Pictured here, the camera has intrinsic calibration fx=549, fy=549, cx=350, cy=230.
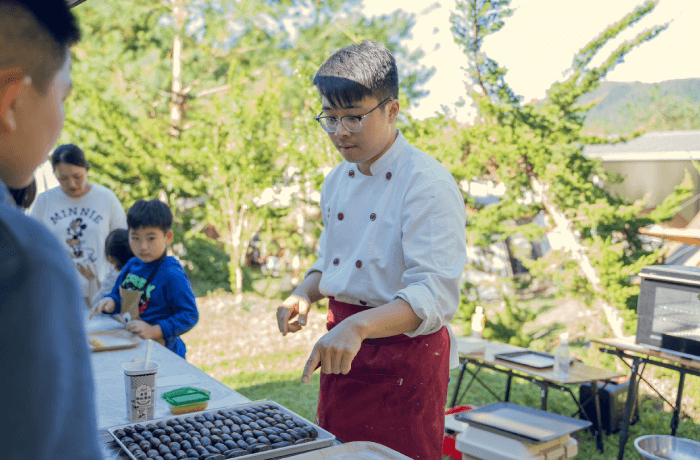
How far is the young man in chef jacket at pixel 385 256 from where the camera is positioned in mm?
1561

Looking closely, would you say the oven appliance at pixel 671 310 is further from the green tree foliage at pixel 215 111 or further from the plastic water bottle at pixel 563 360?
the green tree foliage at pixel 215 111

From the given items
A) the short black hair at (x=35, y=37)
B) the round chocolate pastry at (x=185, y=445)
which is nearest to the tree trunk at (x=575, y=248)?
the round chocolate pastry at (x=185, y=445)

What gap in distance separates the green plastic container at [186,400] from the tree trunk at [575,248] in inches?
184

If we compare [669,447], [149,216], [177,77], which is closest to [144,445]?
[149,216]

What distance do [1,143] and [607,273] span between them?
5.54 metres

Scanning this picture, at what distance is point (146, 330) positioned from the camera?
2.51 m

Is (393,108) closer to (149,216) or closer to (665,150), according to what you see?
(149,216)

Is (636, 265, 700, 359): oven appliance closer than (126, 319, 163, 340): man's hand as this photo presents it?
No

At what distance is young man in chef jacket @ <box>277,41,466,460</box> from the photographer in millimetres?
1561

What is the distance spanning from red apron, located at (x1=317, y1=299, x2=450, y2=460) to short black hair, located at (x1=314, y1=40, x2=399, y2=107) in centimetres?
74

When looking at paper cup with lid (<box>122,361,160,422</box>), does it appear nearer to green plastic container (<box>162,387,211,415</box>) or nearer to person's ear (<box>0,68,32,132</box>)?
green plastic container (<box>162,387,211,415</box>)

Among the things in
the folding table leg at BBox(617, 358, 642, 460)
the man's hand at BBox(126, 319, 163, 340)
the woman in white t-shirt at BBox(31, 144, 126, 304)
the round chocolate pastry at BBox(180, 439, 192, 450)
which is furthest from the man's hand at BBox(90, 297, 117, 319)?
the folding table leg at BBox(617, 358, 642, 460)

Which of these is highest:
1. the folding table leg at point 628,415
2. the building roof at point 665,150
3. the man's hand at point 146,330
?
the building roof at point 665,150

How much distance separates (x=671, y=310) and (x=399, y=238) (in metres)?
2.90
